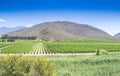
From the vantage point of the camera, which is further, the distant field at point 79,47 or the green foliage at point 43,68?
the distant field at point 79,47

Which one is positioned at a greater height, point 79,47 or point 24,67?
point 24,67

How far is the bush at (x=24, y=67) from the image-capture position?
856 cm

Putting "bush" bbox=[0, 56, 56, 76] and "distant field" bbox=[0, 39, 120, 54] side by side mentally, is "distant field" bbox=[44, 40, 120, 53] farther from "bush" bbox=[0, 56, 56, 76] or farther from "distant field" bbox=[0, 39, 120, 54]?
"bush" bbox=[0, 56, 56, 76]

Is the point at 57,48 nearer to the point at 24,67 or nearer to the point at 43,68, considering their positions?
the point at 24,67

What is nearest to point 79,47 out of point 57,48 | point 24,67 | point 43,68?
point 57,48

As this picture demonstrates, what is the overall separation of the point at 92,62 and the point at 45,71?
7.89 metres

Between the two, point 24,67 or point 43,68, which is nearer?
point 43,68

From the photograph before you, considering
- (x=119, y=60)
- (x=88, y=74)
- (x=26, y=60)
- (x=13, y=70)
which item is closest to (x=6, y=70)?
(x=13, y=70)

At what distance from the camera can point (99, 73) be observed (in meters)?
11.5

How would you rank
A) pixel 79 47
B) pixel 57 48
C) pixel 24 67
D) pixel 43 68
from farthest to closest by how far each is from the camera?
pixel 79 47
pixel 57 48
pixel 24 67
pixel 43 68

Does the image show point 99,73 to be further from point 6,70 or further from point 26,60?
point 6,70

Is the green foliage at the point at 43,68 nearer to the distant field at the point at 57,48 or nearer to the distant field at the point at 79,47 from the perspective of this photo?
the distant field at the point at 57,48

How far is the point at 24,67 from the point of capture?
353 inches

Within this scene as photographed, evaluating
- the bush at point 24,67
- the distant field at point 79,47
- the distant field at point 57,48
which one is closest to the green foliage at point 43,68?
the bush at point 24,67
